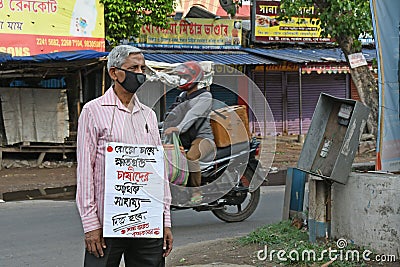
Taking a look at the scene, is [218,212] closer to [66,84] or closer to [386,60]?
[386,60]

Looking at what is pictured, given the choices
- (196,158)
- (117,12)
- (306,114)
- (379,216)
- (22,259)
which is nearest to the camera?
(379,216)

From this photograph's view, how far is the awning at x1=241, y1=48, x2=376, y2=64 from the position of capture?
796 inches

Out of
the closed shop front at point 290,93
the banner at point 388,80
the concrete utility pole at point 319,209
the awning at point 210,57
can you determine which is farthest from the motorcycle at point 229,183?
the closed shop front at point 290,93

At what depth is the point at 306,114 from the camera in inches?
931

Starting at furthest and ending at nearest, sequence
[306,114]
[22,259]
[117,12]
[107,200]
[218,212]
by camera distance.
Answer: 1. [306,114]
2. [117,12]
3. [218,212]
4. [22,259]
5. [107,200]

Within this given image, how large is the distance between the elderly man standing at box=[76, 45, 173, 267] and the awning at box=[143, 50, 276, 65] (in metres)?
13.8

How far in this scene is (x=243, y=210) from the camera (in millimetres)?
9289

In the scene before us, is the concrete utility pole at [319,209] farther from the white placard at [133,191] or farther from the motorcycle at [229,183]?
the white placard at [133,191]

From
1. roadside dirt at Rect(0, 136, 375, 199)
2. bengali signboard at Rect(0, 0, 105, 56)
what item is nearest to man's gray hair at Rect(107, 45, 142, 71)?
roadside dirt at Rect(0, 136, 375, 199)

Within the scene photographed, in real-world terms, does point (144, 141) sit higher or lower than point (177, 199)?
higher

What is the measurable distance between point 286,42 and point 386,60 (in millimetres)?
14881

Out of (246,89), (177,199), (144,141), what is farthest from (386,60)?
(246,89)

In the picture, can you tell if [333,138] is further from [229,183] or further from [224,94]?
[224,94]

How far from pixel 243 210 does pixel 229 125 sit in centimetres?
158
